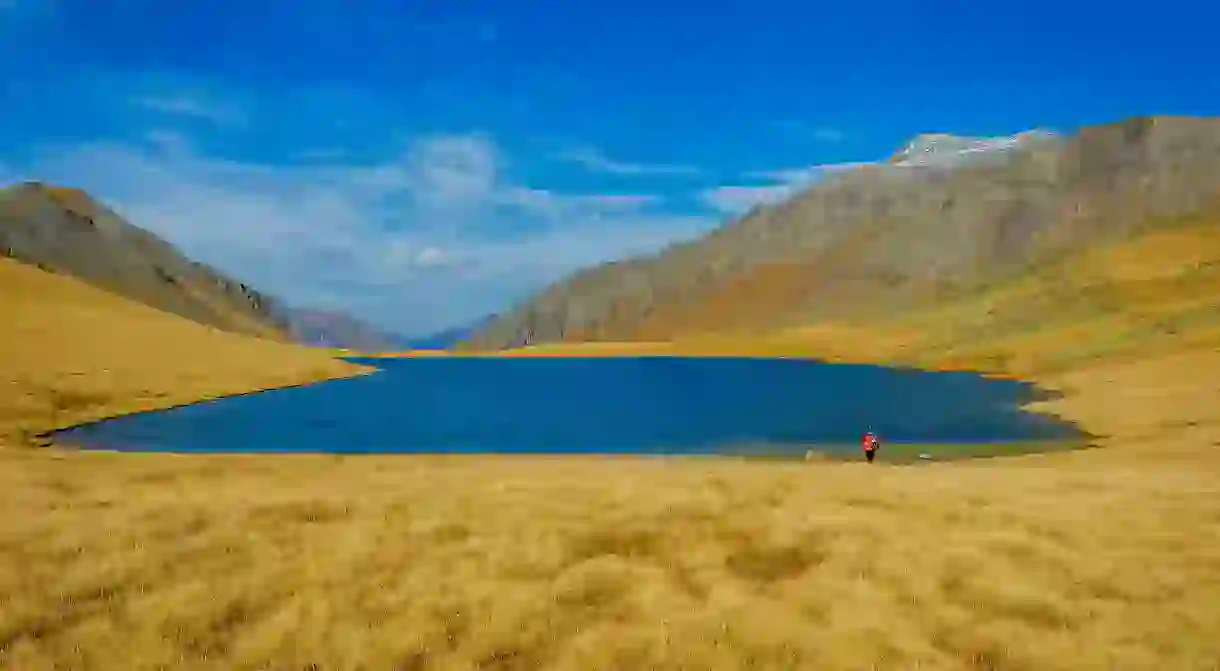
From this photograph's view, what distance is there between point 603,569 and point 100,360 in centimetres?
8517

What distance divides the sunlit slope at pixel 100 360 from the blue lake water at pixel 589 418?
359 cm

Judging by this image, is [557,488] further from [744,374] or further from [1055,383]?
[744,374]

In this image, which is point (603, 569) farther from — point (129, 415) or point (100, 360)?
point (100, 360)

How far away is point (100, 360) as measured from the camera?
284ft

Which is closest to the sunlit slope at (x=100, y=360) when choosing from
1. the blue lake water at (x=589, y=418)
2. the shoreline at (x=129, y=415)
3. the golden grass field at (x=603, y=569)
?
the shoreline at (x=129, y=415)

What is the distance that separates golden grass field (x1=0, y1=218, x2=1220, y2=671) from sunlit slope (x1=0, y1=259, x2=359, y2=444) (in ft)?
123

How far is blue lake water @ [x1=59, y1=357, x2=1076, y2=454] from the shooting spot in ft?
177

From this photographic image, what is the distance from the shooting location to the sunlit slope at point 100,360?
65.1m

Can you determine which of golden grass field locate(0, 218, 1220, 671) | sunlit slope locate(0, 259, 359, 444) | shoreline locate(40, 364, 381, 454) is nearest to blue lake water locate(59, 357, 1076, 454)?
shoreline locate(40, 364, 381, 454)

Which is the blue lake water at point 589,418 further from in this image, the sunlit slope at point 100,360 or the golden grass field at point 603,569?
the golden grass field at point 603,569

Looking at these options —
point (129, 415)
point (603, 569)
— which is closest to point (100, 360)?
point (129, 415)

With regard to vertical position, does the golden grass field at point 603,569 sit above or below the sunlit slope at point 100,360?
below

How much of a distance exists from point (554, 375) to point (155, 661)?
130 m

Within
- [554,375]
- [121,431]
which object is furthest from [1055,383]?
[121,431]
